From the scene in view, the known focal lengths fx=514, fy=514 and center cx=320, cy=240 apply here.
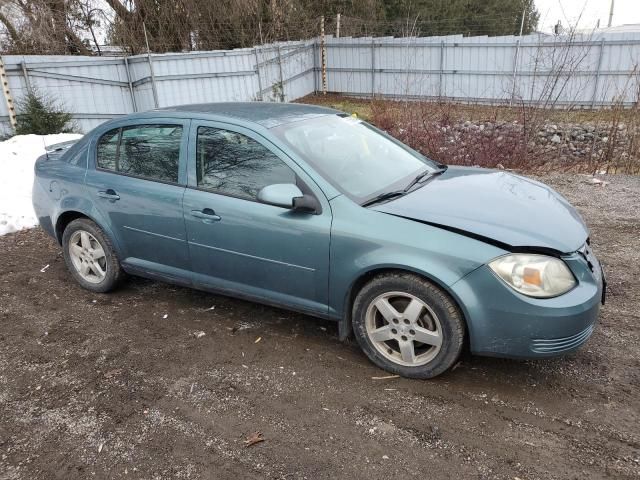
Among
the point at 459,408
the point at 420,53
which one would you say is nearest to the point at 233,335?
the point at 459,408

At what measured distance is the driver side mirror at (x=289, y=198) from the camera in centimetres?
329

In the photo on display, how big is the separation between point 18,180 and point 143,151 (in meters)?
4.77

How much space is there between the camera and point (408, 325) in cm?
313

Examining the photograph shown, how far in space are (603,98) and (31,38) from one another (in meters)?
17.2

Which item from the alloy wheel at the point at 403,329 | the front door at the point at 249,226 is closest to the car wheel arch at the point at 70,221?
the front door at the point at 249,226

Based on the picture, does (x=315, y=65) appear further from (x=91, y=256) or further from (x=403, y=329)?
(x=403, y=329)

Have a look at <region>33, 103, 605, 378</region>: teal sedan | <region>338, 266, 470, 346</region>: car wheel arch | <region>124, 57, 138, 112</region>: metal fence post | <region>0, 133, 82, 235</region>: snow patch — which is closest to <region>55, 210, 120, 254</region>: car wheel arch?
<region>33, 103, 605, 378</region>: teal sedan

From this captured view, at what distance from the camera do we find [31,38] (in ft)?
47.5

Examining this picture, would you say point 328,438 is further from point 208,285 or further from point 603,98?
point 603,98

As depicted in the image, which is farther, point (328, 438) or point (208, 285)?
point (208, 285)

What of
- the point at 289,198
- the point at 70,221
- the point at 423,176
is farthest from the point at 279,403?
the point at 70,221

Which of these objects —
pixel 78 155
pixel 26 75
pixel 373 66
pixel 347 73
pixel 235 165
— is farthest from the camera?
pixel 347 73

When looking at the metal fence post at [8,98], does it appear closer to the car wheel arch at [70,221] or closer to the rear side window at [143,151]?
the car wheel arch at [70,221]

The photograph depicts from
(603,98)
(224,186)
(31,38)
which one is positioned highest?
(31,38)
